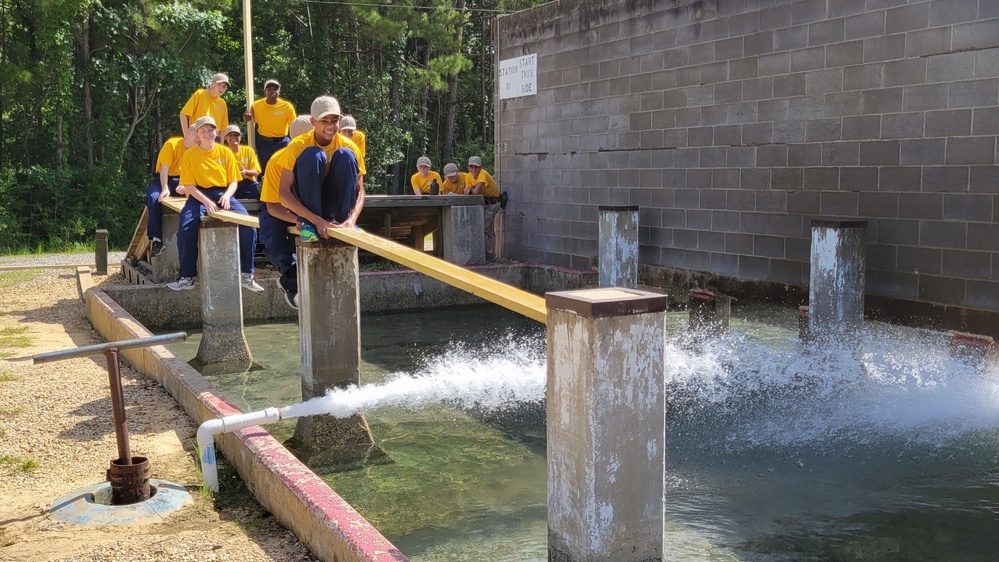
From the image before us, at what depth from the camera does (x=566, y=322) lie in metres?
3.18

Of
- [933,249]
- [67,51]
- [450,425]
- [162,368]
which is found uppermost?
[67,51]

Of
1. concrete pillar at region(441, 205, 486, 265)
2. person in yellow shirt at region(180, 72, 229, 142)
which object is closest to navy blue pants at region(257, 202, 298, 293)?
person in yellow shirt at region(180, 72, 229, 142)

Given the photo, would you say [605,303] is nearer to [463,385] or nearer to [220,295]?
[463,385]

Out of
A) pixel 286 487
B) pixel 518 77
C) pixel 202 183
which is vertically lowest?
pixel 286 487

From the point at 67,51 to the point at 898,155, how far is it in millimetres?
18538

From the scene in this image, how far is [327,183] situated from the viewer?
259 inches

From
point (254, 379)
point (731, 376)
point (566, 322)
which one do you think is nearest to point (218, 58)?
point (254, 379)

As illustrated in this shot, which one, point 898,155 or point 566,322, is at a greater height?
point 898,155

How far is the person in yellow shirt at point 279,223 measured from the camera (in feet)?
21.8

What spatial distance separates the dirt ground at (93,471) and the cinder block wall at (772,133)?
6.24 metres

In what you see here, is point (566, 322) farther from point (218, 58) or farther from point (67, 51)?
point (218, 58)

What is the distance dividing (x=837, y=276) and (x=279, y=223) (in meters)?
4.74

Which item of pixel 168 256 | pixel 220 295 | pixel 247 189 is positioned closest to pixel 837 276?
pixel 220 295

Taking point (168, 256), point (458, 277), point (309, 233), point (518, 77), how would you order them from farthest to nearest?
point (518, 77), point (168, 256), point (309, 233), point (458, 277)
